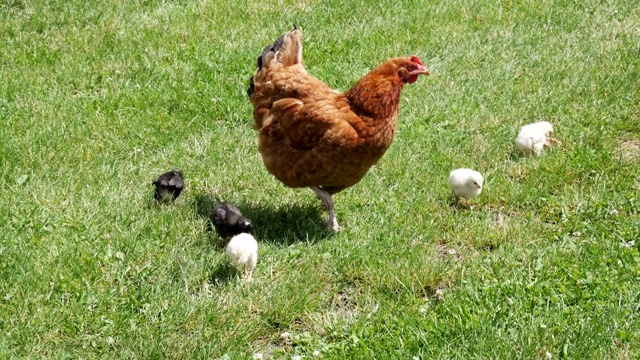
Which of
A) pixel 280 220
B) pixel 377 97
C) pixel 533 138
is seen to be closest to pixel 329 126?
pixel 377 97

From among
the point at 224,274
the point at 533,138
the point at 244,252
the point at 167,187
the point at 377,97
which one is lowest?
the point at 533,138

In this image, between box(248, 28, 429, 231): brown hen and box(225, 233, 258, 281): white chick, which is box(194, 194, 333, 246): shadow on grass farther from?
box(225, 233, 258, 281): white chick

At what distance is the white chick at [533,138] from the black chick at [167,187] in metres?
2.80

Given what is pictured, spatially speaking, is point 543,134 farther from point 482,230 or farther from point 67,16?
point 67,16

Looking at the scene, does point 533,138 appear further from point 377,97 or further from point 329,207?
point 329,207

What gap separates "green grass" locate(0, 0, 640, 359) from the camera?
16.2ft

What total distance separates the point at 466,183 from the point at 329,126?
3.72 feet

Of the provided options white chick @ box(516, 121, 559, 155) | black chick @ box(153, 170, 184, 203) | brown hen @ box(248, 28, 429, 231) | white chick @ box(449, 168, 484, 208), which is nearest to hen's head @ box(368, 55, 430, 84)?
brown hen @ box(248, 28, 429, 231)

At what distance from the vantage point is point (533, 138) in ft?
22.7

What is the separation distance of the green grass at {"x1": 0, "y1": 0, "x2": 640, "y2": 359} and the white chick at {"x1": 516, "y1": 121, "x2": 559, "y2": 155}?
0.10m

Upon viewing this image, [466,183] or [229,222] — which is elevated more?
[229,222]

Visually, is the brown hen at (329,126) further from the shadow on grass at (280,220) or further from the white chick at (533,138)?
the white chick at (533,138)

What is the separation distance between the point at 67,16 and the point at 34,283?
5.18 metres

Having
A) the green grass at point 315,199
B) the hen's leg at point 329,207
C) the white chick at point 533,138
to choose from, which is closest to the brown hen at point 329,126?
the hen's leg at point 329,207
